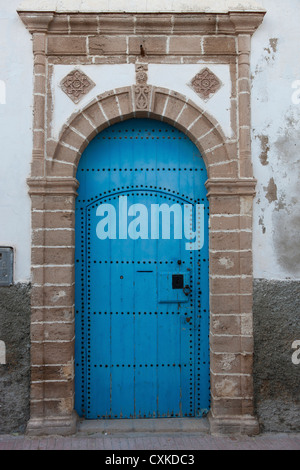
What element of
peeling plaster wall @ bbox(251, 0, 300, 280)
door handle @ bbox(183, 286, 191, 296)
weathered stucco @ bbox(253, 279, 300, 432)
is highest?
peeling plaster wall @ bbox(251, 0, 300, 280)

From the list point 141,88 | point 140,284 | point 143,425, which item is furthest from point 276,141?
point 143,425

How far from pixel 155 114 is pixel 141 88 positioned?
10.8 inches

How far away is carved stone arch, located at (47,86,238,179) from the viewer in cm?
421

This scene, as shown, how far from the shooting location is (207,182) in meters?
4.24

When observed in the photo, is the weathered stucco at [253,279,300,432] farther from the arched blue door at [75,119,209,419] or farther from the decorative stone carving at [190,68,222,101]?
the decorative stone carving at [190,68,222,101]

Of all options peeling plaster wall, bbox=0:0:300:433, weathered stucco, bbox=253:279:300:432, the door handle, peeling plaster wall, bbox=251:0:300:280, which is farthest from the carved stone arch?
weathered stucco, bbox=253:279:300:432

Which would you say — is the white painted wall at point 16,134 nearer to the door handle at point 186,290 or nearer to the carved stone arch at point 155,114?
the carved stone arch at point 155,114

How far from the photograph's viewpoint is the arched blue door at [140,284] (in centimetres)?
435

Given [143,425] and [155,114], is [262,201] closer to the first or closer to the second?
[155,114]

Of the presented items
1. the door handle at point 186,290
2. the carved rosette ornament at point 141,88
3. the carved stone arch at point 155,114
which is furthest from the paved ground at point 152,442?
the carved rosette ornament at point 141,88

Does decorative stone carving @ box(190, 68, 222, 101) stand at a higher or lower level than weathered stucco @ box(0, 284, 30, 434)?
higher

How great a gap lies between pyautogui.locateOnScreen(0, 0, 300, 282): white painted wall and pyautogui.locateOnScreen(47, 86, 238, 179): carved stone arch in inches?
3.8

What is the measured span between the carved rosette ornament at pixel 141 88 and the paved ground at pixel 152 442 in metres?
3.05

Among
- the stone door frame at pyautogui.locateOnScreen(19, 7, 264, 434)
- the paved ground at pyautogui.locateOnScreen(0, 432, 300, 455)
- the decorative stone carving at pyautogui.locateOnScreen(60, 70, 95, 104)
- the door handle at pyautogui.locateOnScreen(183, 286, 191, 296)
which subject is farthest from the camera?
the door handle at pyautogui.locateOnScreen(183, 286, 191, 296)
